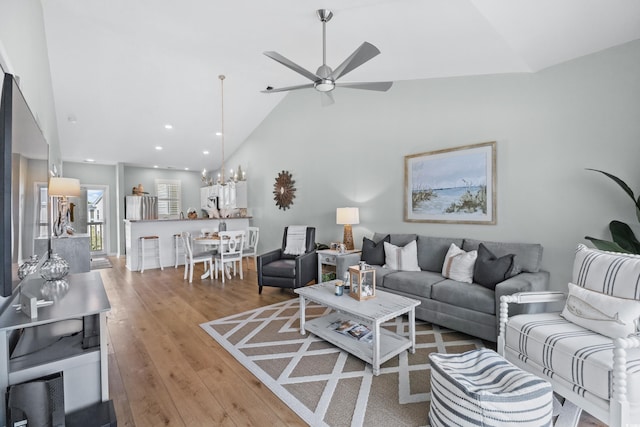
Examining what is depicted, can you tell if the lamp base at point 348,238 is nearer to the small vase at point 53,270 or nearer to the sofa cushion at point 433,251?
the sofa cushion at point 433,251

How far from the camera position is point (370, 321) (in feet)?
7.90

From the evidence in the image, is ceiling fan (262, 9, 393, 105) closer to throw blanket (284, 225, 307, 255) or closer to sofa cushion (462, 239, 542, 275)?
sofa cushion (462, 239, 542, 275)

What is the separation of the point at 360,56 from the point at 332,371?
247 cm

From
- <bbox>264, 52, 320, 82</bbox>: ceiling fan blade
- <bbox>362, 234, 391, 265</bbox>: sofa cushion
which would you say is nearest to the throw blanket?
<bbox>362, 234, 391, 265</bbox>: sofa cushion

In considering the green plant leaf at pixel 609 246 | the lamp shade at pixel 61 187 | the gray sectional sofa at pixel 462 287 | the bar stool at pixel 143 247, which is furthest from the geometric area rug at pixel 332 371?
the bar stool at pixel 143 247

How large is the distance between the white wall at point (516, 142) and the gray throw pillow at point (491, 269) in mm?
594

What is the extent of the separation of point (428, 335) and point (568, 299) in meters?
1.25

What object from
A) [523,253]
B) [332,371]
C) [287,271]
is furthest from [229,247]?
[523,253]

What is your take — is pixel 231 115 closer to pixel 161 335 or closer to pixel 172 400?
pixel 161 335

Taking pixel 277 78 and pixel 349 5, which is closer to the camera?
pixel 349 5

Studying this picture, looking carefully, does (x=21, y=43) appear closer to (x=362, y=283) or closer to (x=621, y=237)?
(x=362, y=283)

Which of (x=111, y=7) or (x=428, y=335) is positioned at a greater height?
(x=111, y=7)

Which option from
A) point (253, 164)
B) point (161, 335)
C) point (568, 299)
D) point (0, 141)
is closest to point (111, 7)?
point (0, 141)

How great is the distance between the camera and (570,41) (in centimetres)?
266
